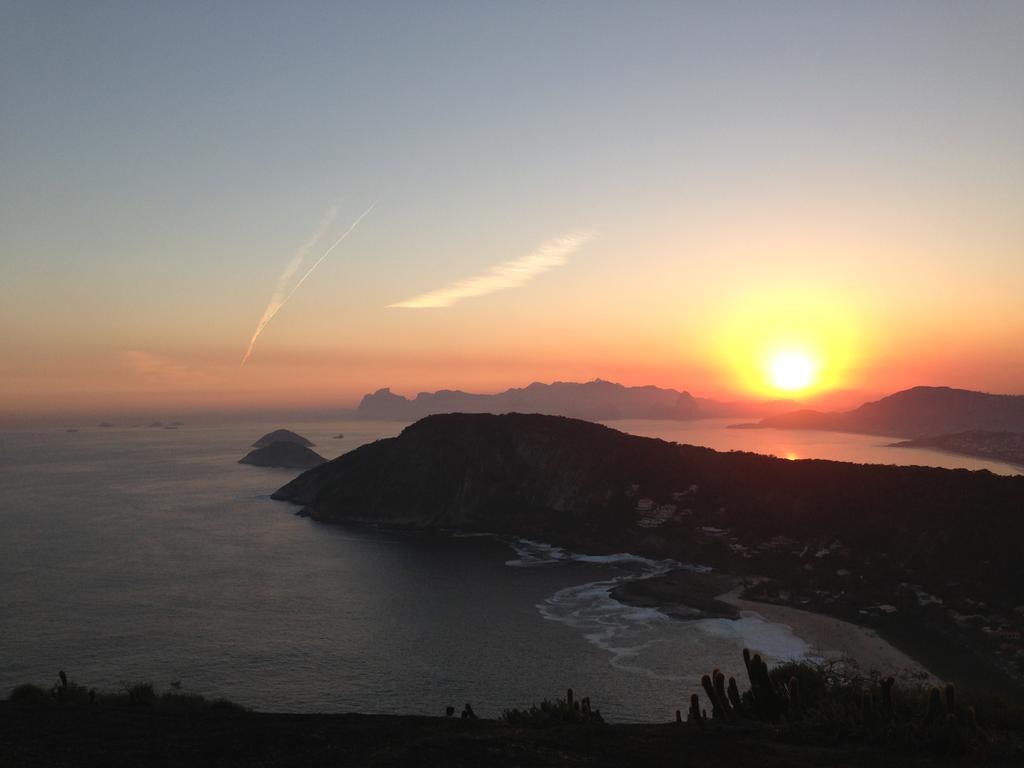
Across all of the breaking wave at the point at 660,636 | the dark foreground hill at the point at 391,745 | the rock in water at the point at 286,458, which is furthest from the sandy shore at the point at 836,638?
the rock in water at the point at 286,458

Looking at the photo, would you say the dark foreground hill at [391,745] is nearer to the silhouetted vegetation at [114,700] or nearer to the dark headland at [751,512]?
the silhouetted vegetation at [114,700]

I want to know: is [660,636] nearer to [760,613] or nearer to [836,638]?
[760,613]

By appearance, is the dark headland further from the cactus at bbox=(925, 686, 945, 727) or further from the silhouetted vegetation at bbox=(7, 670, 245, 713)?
the silhouetted vegetation at bbox=(7, 670, 245, 713)

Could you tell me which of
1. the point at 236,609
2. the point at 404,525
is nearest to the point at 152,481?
the point at 404,525

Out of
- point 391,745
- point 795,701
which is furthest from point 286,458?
point 795,701

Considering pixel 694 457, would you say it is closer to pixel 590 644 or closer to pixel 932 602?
pixel 932 602

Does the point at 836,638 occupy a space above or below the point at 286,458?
below

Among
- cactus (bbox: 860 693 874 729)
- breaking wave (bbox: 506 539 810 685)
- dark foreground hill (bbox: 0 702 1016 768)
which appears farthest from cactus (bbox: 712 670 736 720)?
breaking wave (bbox: 506 539 810 685)
